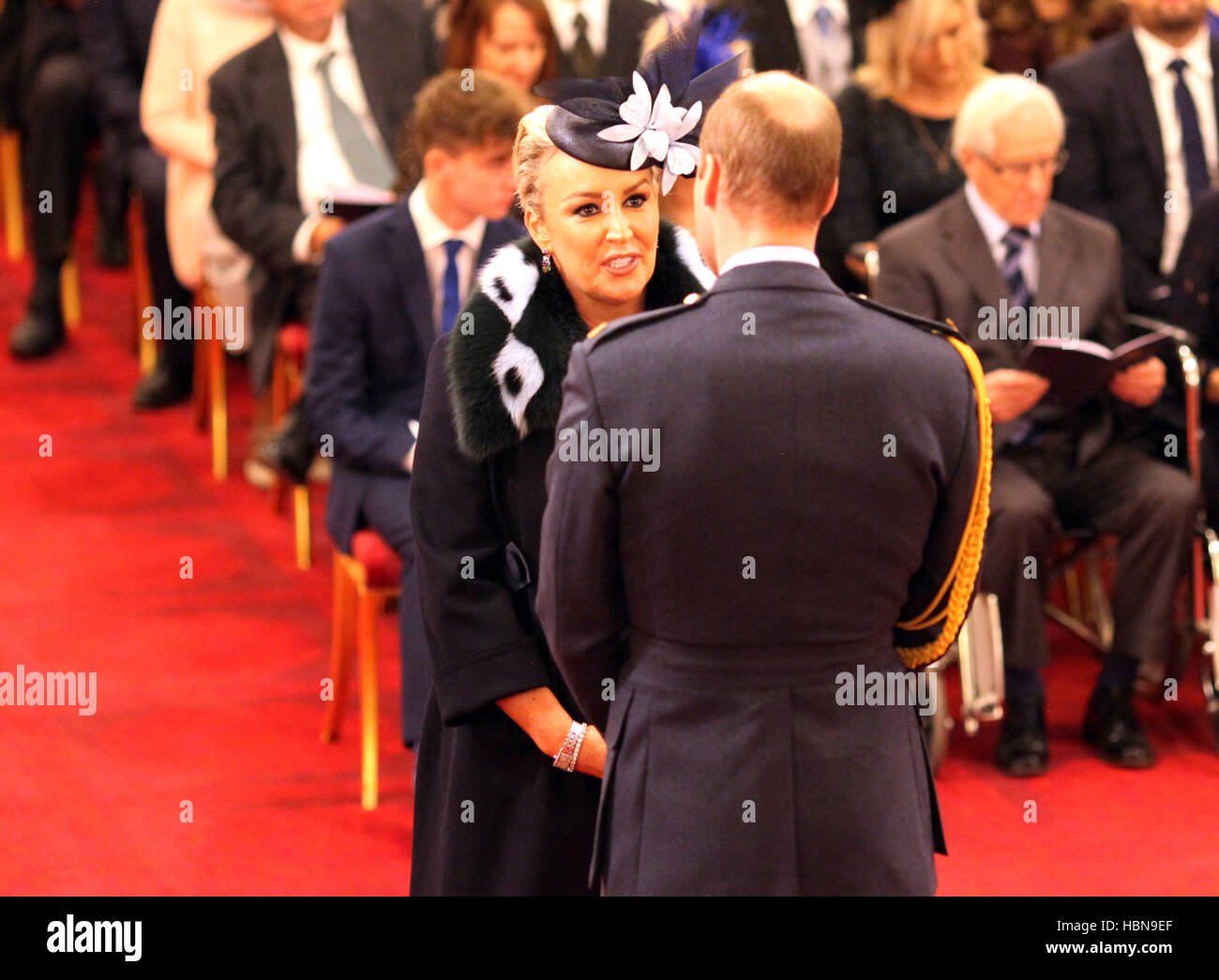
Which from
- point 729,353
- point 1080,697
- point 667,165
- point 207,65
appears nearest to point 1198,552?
point 1080,697

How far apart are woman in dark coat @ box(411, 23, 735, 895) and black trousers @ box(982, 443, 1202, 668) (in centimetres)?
190

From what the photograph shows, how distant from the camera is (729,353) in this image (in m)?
1.85

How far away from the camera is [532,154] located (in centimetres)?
234

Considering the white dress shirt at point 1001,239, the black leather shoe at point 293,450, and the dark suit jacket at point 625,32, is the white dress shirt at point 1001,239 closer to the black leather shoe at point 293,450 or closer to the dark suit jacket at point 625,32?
the dark suit jacket at point 625,32

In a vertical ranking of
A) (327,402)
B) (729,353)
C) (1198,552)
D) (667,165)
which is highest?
(667,165)

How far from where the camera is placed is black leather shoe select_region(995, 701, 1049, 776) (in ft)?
13.3

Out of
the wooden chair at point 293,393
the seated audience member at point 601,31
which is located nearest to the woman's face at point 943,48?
the seated audience member at point 601,31

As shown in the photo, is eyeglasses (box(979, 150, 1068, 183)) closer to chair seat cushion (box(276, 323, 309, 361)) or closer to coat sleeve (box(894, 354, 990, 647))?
chair seat cushion (box(276, 323, 309, 361))

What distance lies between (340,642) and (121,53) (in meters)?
2.62

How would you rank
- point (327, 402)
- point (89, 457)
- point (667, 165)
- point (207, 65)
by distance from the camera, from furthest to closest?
point (89, 457) < point (207, 65) < point (327, 402) < point (667, 165)

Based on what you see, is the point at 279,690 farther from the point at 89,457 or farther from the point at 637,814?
the point at 637,814

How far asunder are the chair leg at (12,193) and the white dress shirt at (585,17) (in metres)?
2.80

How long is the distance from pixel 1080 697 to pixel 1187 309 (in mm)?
1042

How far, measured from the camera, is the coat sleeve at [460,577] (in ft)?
7.48
